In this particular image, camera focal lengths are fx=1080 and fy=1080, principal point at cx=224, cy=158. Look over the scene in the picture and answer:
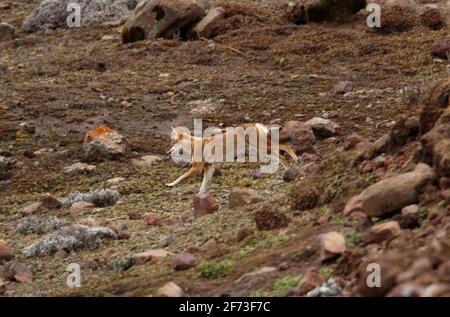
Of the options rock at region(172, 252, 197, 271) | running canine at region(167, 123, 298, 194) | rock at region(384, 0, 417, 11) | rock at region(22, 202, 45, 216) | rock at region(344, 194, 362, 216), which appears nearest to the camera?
rock at region(344, 194, 362, 216)

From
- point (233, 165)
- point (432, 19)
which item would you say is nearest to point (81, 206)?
point (233, 165)

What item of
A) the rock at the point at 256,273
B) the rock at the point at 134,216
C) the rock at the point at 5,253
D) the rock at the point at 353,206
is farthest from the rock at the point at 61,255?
the rock at the point at 353,206

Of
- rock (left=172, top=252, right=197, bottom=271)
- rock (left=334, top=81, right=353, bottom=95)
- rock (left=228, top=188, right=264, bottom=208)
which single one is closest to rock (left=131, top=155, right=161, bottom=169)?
rock (left=334, top=81, right=353, bottom=95)

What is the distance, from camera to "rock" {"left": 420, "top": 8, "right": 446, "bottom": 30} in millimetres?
25625

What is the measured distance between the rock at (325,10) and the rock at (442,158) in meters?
16.7

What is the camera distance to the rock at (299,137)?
17328mm

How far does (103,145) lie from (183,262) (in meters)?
9.11

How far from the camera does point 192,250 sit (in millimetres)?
11047

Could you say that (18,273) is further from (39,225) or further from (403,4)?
(403,4)

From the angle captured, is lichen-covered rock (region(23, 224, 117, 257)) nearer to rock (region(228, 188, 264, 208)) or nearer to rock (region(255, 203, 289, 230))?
rock (region(228, 188, 264, 208))

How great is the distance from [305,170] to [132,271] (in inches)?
185

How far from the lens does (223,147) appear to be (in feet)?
52.7

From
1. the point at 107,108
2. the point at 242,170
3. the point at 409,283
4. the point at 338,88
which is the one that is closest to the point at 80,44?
the point at 107,108

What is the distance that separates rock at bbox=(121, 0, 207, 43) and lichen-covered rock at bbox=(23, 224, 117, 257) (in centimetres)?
1443
